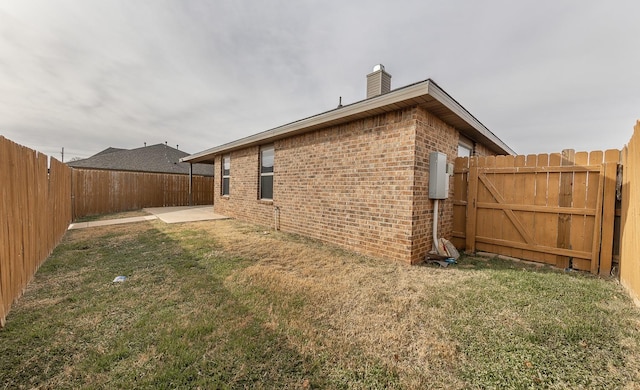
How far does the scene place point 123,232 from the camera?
21.9ft

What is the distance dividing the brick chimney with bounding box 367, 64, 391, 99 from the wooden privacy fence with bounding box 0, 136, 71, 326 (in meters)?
6.50

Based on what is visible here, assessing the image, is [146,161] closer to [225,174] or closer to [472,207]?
[225,174]

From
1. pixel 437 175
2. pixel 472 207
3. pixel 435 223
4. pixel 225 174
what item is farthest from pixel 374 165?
pixel 225 174

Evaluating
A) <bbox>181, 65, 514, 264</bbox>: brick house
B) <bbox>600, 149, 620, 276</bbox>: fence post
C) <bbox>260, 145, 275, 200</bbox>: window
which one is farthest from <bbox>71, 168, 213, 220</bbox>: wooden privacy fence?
<bbox>600, 149, 620, 276</bbox>: fence post

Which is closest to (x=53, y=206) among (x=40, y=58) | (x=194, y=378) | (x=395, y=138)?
(x=40, y=58)

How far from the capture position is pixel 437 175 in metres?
4.38

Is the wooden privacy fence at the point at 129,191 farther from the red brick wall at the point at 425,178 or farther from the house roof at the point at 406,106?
the red brick wall at the point at 425,178

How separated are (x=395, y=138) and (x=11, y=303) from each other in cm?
543

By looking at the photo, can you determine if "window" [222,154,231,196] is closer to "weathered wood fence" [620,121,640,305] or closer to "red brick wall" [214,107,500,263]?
"red brick wall" [214,107,500,263]

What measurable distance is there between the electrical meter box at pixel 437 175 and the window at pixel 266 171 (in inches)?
185

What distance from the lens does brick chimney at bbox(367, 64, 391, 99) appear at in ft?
20.4

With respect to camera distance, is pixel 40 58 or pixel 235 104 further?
pixel 235 104

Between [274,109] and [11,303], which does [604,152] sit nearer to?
[11,303]

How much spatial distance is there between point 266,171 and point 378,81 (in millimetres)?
4313
